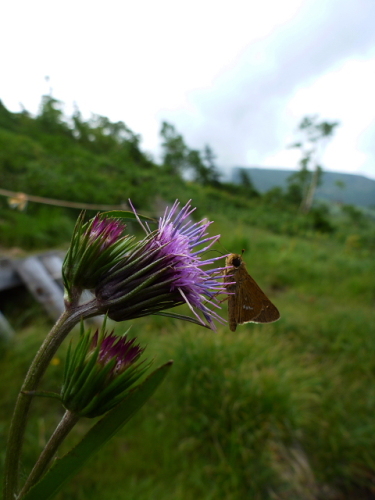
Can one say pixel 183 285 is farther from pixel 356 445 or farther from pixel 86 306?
pixel 356 445

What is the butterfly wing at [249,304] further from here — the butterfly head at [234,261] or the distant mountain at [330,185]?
the distant mountain at [330,185]

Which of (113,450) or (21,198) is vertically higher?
(21,198)

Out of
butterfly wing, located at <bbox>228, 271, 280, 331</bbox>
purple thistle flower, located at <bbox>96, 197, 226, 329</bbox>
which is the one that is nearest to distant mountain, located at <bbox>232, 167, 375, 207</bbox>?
butterfly wing, located at <bbox>228, 271, 280, 331</bbox>

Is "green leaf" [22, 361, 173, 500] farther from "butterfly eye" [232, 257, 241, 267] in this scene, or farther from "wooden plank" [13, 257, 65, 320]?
"wooden plank" [13, 257, 65, 320]

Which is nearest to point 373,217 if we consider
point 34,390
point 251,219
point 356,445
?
point 251,219

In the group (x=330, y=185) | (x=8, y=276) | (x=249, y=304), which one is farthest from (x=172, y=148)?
(x=330, y=185)

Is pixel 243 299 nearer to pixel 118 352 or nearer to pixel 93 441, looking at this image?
pixel 118 352

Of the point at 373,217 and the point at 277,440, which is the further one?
the point at 373,217
